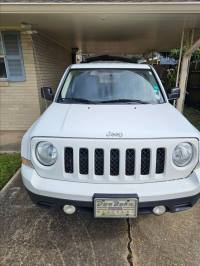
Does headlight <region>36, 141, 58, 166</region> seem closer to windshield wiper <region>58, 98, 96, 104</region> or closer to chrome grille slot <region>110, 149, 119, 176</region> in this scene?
chrome grille slot <region>110, 149, 119, 176</region>

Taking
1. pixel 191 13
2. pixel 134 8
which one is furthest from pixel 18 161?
pixel 191 13

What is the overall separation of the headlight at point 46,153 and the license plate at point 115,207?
56 cm

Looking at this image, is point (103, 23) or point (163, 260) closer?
point (163, 260)

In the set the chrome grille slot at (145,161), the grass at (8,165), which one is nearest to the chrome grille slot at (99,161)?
the chrome grille slot at (145,161)

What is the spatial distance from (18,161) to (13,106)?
102 inches

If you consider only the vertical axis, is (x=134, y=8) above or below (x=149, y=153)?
above

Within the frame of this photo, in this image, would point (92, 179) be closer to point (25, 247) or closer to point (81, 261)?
point (81, 261)

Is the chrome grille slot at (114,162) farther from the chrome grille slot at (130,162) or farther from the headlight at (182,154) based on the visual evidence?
the headlight at (182,154)

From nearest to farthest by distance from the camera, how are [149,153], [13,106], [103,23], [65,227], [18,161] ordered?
[149,153] → [65,227] → [18,161] → [103,23] → [13,106]

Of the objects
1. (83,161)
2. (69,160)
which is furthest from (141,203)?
(69,160)

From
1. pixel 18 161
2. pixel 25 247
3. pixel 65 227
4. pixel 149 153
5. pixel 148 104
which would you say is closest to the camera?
pixel 149 153

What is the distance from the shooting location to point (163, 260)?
226 centimetres

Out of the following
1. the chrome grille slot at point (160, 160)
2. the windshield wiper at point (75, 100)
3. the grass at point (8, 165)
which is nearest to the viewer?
the chrome grille slot at point (160, 160)

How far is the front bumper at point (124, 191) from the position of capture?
2109 millimetres
